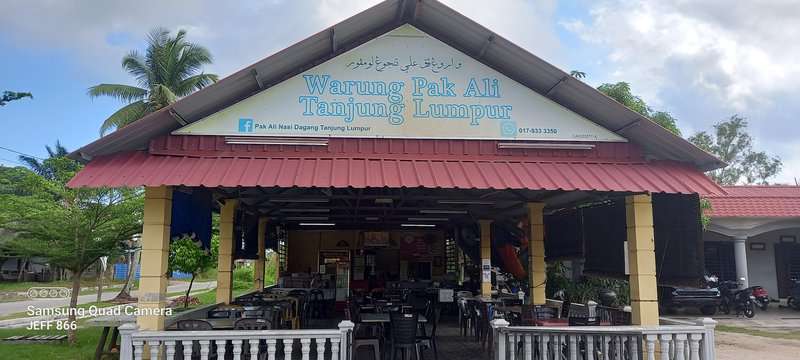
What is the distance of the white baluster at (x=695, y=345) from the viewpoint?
611 centimetres

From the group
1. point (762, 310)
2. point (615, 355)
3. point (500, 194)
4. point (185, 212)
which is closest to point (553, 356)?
point (615, 355)

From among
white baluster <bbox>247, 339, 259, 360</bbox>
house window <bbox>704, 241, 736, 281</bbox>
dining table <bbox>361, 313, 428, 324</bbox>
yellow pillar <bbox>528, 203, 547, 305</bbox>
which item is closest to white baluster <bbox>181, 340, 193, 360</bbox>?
white baluster <bbox>247, 339, 259, 360</bbox>

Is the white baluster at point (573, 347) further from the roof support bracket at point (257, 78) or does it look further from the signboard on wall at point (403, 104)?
the roof support bracket at point (257, 78)

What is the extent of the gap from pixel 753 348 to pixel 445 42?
9.39 metres

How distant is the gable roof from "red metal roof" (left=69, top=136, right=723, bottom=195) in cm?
21

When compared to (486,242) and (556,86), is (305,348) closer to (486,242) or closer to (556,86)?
(556,86)

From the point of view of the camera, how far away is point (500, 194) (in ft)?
33.2

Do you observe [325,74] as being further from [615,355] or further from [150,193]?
[615,355]

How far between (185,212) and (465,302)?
640 centimetres

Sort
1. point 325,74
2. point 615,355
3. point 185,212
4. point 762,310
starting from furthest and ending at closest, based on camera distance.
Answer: point 762,310
point 185,212
point 325,74
point 615,355

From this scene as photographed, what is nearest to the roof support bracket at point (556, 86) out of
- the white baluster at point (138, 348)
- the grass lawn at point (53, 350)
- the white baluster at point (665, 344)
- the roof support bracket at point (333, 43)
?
the roof support bracket at point (333, 43)

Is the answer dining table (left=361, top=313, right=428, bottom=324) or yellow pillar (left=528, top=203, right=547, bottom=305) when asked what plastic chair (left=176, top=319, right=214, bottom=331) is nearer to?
dining table (left=361, top=313, right=428, bottom=324)

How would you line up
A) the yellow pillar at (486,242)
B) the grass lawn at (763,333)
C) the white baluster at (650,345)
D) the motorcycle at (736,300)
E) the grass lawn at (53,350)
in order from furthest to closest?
the motorcycle at (736,300) → the yellow pillar at (486,242) → the grass lawn at (763,333) → the grass lawn at (53,350) → the white baluster at (650,345)

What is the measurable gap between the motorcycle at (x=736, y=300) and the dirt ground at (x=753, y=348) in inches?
154
